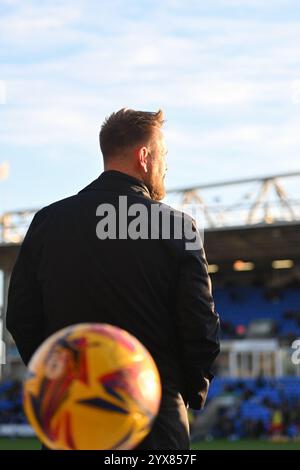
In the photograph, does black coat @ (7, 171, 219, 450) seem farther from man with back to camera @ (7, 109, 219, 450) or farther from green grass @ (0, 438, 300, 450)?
green grass @ (0, 438, 300, 450)

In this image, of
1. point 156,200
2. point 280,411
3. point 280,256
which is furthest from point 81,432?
point 280,256

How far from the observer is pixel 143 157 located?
3.28 m

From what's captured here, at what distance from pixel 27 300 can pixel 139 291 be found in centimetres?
49

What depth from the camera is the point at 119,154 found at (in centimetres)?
329

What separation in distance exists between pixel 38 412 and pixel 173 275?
96 cm

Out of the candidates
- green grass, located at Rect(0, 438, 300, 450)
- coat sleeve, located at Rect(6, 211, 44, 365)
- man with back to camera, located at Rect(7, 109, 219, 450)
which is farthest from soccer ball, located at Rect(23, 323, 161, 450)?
green grass, located at Rect(0, 438, 300, 450)

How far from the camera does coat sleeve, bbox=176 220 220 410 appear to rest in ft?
10.00

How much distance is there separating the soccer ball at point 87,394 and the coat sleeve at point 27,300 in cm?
103

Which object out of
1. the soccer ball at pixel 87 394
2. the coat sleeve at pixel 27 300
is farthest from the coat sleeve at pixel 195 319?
the soccer ball at pixel 87 394

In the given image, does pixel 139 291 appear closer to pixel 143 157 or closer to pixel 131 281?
pixel 131 281

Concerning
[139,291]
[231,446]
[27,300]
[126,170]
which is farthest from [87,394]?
[231,446]

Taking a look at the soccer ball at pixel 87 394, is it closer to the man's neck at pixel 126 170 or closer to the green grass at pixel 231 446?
the man's neck at pixel 126 170

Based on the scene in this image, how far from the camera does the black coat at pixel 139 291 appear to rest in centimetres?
304

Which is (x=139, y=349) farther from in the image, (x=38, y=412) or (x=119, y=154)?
(x=119, y=154)
